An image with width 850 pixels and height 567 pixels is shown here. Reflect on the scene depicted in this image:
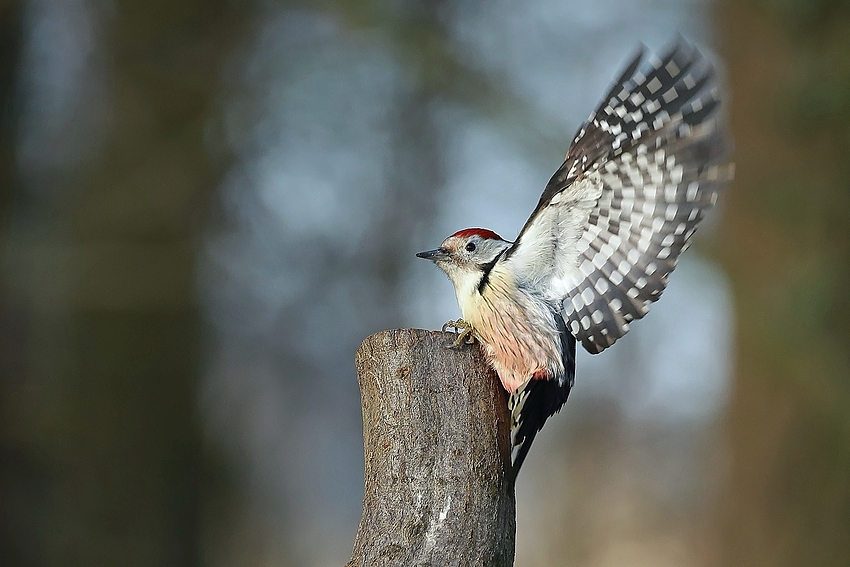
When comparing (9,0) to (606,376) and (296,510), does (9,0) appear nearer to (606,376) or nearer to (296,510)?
(296,510)

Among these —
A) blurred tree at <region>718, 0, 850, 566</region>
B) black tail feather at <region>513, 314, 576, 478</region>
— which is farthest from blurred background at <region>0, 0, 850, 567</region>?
black tail feather at <region>513, 314, 576, 478</region>

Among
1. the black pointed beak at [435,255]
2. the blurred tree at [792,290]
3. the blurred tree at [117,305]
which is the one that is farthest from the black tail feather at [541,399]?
the blurred tree at [117,305]

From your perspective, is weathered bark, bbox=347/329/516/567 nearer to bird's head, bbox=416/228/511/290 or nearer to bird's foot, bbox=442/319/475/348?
bird's foot, bbox=442/319/475/348

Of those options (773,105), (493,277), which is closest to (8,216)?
(493,277)

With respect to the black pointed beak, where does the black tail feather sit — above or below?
below

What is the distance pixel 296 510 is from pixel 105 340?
2.33 meters

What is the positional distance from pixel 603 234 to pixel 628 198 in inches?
4.7

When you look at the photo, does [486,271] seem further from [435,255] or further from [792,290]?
[792,290]

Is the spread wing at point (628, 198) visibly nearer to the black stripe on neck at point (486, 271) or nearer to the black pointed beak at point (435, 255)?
the black stripe on neck at point (486, 271)

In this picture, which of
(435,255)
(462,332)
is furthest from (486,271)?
(462,332)

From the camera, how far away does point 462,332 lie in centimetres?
204

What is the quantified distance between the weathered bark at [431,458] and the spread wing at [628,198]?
45 centimetres

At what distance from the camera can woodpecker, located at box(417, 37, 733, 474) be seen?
1897 millimetres

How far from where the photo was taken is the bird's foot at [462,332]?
6.30 feet
